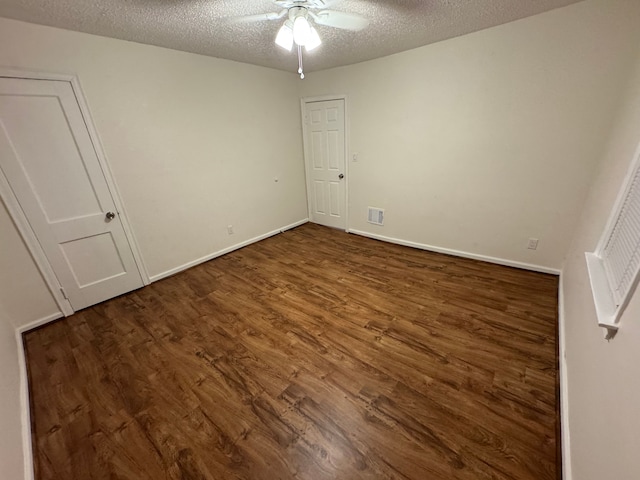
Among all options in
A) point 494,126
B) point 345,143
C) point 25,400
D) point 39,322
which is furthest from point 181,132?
point 494,126

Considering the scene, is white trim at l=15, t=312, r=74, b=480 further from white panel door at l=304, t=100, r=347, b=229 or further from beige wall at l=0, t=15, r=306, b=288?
white panel door at l=304, t=100, r=347, b=229

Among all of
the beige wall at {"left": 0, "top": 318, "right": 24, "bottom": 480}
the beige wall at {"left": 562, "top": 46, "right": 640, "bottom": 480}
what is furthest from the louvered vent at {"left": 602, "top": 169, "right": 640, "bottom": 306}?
the beige wall at {"left": 0, "top": 318, "right": 24, "bottom": 480}

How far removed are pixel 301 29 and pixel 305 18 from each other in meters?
0.09

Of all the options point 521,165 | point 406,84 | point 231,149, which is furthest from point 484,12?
point 231,149

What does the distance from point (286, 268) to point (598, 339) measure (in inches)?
105

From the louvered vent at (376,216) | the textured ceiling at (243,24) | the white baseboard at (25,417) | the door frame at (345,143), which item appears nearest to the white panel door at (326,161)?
the door frame at (345,143)

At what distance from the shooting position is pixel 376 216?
3859 millimetres

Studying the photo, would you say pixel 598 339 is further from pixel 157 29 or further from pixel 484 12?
pixel 157 29

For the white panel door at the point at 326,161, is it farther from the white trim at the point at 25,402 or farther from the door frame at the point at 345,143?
the white trim at the point at 25,402

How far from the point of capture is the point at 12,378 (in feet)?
5.15

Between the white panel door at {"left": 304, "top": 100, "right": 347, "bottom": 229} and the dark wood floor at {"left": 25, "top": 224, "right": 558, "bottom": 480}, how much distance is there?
5.75 feet

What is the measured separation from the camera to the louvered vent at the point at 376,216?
3.80 m

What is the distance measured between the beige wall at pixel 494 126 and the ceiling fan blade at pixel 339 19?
135 centimetres

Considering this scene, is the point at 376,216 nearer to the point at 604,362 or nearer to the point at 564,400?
the point at 564,400
